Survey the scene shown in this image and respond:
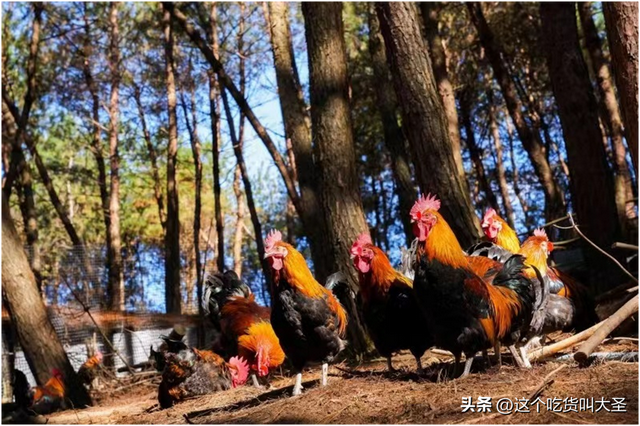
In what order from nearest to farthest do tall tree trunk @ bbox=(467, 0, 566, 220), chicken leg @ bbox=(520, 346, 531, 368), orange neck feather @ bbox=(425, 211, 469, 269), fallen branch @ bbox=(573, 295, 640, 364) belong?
fallen branch @ bbox=(573, 295, 640, 364)
orange neck feather @ bbox=(425, 211, 469, 269)
chicken leg @ bbox=(520, 346, 531, 368)
tall tree trunk @ bbox=(467, 0, 566, 220)

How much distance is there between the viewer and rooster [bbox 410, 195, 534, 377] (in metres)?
4.43

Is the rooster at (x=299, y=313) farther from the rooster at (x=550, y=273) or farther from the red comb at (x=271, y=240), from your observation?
the rooster at (x=550, y=273)

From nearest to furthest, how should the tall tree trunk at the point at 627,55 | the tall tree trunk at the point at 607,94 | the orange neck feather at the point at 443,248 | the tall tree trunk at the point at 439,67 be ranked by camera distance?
the tall tree trunk at the point at 627,55 → the orange neck feather at the point at 443,248 → the tall tree trunk at the point at 439,67 → the tall tree trunk at the point at 607,94

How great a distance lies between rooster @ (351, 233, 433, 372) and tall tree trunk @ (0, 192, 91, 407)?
4.33 metres

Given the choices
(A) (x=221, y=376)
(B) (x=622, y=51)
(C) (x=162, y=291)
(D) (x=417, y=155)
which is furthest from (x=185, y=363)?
(C) (x=162, y=291)

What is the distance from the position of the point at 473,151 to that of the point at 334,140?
14.3m

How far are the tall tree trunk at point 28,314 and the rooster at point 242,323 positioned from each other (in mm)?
1865

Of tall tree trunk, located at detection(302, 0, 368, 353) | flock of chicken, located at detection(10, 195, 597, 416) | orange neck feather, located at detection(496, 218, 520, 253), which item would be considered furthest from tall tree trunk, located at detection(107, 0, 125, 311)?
orange neck feather, located at detection(496, 218, 520, 253)

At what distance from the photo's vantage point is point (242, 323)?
6.96 metres

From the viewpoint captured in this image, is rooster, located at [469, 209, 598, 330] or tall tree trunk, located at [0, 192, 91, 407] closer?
rooster, located at [469, 209, 598, 330]

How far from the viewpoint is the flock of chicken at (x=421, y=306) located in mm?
4492

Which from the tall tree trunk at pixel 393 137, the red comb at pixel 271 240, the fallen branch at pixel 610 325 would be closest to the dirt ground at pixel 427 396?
the fallen branch at pixel 610 325

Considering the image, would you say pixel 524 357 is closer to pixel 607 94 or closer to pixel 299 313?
pixel 299 313

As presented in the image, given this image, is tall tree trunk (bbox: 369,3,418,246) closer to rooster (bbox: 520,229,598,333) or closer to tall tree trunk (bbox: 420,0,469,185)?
tall tree trunk (bbox: 420,0,469,185)
